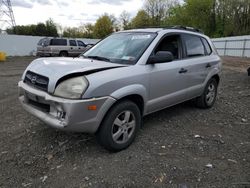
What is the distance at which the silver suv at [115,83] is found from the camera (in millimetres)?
3197

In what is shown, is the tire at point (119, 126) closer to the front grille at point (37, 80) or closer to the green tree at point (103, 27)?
the front grille at point (37, 80)

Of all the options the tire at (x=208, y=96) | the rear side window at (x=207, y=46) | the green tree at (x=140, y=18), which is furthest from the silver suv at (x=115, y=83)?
the green tree at (x=140, y=18)

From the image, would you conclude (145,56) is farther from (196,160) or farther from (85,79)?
(196,160)

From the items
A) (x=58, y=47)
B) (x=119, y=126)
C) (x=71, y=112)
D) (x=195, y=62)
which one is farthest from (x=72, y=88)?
(x=58, y=47)

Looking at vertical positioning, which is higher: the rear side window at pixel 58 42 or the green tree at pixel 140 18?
the green tree at pixel 140 18

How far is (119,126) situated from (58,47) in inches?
742

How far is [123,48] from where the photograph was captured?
4.32m

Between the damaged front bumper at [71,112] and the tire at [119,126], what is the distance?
0.13 metres

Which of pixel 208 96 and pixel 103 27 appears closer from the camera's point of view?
pixel 208 96

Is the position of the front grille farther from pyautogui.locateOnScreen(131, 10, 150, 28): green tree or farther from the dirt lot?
pyautogui.locateOnScreen(131, 10, 150, 28): green tree

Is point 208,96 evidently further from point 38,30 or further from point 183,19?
point 183,19

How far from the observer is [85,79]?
10.5 feet

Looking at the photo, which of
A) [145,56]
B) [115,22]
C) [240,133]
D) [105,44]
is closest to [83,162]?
[145,56]

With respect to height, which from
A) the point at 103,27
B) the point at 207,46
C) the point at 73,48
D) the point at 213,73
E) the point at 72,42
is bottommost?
the point at 73,48
